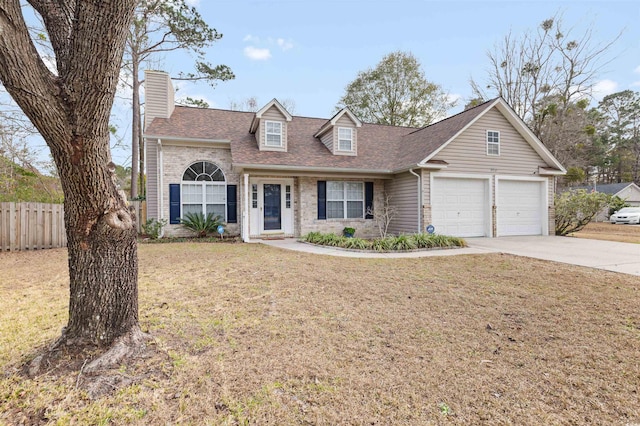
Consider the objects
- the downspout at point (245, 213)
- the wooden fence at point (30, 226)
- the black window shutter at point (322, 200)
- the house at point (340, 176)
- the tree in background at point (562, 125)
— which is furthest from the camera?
the tree in background at point (562, 125)

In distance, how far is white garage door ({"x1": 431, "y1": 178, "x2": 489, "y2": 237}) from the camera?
11789 mm

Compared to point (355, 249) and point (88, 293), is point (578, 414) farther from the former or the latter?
point (355, 249)

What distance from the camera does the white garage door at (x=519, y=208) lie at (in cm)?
1262

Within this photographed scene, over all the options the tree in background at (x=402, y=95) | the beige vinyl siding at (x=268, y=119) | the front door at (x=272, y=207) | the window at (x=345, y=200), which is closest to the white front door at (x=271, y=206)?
the front door at (x=272, y=207)

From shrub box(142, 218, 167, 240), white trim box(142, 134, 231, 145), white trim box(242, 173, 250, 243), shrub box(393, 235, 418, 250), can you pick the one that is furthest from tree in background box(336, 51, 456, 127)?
shrub box(142, 218, 167, 240)

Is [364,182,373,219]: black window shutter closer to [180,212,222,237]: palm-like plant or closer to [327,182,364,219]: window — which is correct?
[327,182,364,219]: window

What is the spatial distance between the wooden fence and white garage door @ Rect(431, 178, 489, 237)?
40.8ft

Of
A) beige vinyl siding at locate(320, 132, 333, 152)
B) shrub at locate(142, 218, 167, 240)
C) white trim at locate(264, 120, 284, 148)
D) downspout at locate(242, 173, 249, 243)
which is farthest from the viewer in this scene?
beige vinyl siding at locate(320, 132, 333, 152)

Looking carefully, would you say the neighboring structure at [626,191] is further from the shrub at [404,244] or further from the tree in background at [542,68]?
the shrub at [404,244]

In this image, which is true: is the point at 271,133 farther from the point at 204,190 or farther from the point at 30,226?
the point at 30,226

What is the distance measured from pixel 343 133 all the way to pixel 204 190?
624cm

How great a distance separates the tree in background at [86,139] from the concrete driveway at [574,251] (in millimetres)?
8527

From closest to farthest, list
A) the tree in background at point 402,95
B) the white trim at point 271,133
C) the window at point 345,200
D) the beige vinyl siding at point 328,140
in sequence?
the white trim at point 271,133 → the window at point 345,200 → the beige vinyl siding at point 328,140 → the tree in background at point 402,95

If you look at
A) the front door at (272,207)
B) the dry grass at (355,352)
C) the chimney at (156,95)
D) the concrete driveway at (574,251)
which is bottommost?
the dry grass at (355,352)
